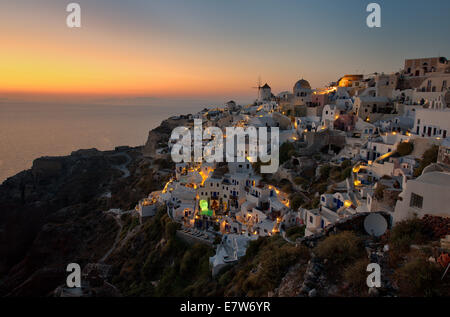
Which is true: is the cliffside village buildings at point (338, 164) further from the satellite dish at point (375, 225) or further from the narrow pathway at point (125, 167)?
the narrow pathway at point (125, 167)

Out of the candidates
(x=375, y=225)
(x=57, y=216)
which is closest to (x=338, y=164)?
(x=375, y=225)

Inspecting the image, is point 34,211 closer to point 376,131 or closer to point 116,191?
point 116,191

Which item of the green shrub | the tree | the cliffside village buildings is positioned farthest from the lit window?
the tree

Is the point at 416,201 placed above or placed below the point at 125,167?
above

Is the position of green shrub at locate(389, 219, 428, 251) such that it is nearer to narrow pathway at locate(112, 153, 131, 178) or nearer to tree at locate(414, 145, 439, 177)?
tree at locate(414, 145, 439, 177)

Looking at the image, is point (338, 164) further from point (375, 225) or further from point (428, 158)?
point (375, 225)
